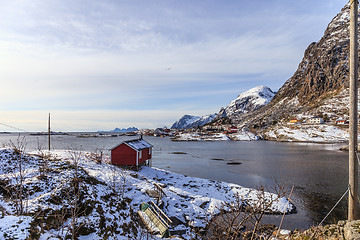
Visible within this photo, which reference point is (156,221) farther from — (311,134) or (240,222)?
(311,134)

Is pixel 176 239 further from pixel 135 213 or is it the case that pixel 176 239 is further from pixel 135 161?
pixel 135 161

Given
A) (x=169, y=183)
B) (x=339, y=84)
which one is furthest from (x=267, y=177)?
(x=339, y=84)

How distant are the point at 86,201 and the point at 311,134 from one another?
126 m

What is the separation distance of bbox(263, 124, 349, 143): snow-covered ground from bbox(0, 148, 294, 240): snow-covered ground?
10238cm

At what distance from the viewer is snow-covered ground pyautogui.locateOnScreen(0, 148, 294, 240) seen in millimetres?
11906

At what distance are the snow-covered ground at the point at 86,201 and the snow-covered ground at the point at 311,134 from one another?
336ft

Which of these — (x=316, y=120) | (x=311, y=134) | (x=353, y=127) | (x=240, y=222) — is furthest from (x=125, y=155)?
(x=316, y=120)

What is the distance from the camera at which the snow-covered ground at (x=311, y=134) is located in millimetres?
104625

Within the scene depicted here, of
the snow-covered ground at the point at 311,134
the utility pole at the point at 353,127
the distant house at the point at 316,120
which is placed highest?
the distant house at the point at 316,120

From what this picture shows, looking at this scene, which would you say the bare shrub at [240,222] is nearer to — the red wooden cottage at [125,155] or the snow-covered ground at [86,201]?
the snow-covered ground at [86,201]

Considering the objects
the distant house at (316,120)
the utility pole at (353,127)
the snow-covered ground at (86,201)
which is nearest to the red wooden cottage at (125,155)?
the snow-covered ground at (86,201)

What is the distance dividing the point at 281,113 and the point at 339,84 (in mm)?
51921

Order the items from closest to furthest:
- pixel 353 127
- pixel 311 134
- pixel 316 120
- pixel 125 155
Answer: pixel 353 127 < pixel 125 155 < pixel 311 134 < pixel 316 120

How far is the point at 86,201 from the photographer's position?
16016 millimetres
